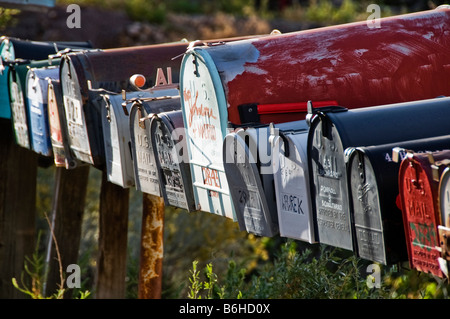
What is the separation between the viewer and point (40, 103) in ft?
11.1

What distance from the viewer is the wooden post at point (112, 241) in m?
3.81

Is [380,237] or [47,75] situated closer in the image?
[380,237]

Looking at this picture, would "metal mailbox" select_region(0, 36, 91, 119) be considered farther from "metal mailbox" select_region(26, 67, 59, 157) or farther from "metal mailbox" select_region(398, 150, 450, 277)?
"metal mailbox" select_region(398, 150, 450, 277)

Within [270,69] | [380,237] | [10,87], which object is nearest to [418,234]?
[380,237]

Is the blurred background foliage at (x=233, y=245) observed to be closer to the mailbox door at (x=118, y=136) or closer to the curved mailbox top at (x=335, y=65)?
the mailbox door at (x=118, y=136)

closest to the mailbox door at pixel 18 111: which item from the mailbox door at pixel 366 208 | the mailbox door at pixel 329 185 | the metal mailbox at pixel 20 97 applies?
the metal mailbox at pixel 20 97

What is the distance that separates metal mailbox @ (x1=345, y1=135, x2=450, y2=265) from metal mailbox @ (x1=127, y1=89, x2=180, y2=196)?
1.01m

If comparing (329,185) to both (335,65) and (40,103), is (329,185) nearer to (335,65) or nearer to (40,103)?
(335,65)

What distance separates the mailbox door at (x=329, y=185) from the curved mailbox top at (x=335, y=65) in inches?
18.8

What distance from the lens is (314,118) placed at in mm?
1784

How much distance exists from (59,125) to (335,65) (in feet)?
4.57

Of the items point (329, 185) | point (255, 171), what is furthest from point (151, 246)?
point (329, 185)
